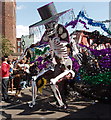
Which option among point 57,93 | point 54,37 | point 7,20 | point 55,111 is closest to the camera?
point 55,111

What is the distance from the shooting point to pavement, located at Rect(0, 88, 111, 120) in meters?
5.55

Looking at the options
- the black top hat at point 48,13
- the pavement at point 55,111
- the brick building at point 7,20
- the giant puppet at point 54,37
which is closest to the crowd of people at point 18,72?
the giant puppet at point 54,37

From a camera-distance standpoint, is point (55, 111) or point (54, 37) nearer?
point (55, 111)

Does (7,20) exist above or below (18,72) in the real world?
above

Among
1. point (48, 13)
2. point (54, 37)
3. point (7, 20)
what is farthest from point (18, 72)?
point (7, 20)

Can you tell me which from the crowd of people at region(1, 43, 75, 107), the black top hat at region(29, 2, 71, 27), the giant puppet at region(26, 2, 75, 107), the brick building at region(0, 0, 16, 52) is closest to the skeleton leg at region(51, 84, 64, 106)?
the giant puppet at region(26, 2, 75, 107)

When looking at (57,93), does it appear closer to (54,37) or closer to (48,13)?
(54,37)

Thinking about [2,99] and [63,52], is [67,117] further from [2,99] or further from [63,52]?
[2,99]

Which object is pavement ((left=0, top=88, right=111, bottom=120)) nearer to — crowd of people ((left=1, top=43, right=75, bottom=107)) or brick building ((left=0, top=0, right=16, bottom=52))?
crowd of people ((left=1, top=43, right=75, bottom=107))

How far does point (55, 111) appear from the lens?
20.0 feet

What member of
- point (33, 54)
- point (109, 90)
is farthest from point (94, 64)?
point (33, 54)

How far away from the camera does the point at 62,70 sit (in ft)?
20.8

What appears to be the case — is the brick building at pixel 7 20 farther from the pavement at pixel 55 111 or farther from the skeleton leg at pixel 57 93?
the skeleton leg at pixel 57 93

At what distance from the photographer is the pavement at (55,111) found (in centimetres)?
555
